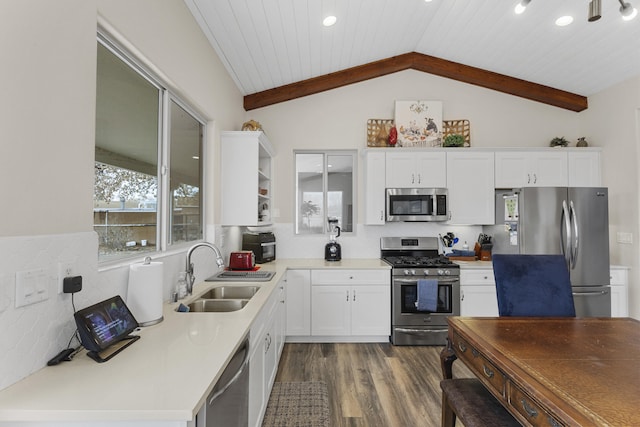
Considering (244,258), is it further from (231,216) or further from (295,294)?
(295,294)

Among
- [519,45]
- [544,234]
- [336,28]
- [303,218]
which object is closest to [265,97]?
[336,28]

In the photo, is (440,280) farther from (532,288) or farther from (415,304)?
(532,288)

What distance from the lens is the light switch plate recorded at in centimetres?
99

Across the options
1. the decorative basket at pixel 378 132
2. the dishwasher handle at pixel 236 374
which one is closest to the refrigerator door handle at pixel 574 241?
the decorative basket at pixel 378 132

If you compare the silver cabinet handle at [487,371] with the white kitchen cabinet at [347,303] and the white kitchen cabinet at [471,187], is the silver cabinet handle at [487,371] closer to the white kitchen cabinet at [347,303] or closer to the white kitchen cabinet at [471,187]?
the white kitchen cabinet at [347,303]

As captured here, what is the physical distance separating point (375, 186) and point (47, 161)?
3.15 meters

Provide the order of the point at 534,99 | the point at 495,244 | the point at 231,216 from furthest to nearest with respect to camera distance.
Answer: the point at 534,99 → the point at 495,244 → the point at 231,216

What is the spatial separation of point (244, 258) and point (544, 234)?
3.09 meters

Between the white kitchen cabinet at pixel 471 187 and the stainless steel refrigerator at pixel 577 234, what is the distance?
0.42 m

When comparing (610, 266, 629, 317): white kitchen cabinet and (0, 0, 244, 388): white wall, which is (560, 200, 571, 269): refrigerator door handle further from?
(0, 0, 244, 388): white wall

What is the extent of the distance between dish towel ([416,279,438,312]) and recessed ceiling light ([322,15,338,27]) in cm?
265

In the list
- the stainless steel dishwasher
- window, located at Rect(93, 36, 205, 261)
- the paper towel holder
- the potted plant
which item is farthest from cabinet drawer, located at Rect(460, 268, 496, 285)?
the paper towel holder

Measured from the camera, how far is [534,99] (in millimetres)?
4117

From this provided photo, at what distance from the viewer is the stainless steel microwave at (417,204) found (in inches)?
148
